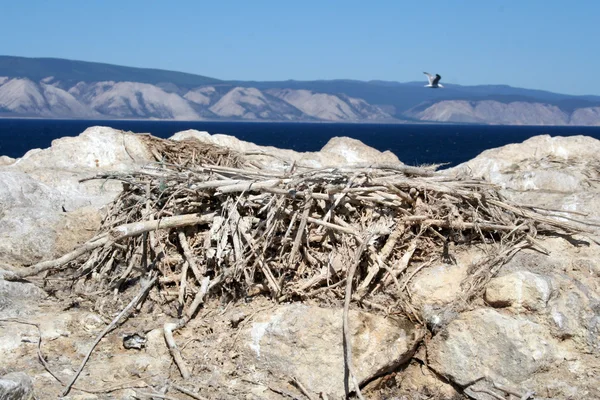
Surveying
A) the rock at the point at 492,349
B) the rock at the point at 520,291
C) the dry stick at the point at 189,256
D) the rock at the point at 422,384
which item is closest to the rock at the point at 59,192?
the dry stick at the point at 189,256

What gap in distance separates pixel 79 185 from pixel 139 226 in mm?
3513

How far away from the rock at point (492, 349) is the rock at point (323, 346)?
390 mm

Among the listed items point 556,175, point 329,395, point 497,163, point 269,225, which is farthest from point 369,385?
point 497,163

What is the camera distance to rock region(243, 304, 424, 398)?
782 centimetres

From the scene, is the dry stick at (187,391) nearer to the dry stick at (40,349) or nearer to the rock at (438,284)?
the dry stick at (40,349)

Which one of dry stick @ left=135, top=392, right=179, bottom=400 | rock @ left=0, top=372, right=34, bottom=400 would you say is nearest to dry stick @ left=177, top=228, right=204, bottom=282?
dry stick @ left=135, top=392, right=179, bottom=400

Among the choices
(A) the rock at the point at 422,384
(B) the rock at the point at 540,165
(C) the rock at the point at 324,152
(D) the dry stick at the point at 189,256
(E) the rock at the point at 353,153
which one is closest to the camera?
(A) the rock at the point at 422,384

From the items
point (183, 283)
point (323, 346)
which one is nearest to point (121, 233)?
point (183, 283)

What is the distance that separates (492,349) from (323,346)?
176 centimetres

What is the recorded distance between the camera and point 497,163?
12.6m

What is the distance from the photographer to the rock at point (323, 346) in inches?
308

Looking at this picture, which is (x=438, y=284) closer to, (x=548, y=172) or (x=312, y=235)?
(x=312, y=235)

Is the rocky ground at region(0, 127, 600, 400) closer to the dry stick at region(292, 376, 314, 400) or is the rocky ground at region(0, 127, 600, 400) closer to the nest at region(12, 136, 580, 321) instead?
the dry stick at region(292, 376, 314, 400)

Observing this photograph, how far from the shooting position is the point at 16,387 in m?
6.85
